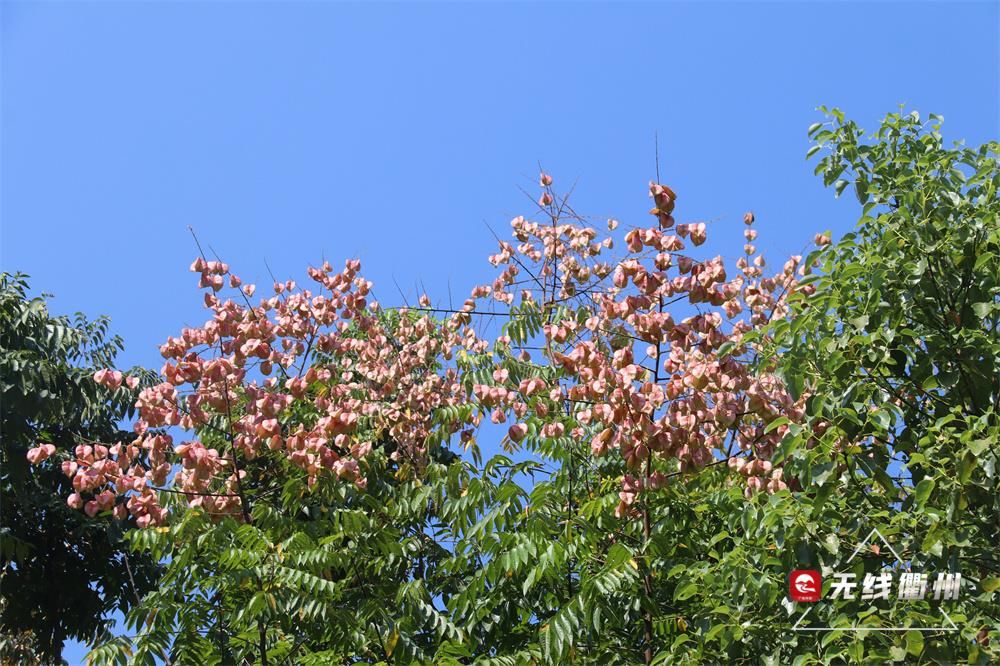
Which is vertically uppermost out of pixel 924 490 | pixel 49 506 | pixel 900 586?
pixel 49 506

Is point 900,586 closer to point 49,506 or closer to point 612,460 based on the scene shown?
point 612,460

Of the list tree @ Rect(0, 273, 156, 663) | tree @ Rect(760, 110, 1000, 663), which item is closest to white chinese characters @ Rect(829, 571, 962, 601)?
tree @ Rect(760, 110, 1000, 663)

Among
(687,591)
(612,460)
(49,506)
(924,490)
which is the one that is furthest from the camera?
(49,506)

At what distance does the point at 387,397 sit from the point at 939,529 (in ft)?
13.5

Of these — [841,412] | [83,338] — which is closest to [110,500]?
[841,412]

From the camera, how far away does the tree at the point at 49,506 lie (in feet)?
34.0

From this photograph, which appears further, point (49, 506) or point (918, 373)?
point (49, 506)

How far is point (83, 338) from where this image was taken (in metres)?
11.5

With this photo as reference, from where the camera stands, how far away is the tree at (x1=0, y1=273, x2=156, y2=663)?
408 inches

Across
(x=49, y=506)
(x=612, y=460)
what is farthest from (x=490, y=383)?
(x=49, y=506)

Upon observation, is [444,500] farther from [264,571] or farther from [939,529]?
[939,529]

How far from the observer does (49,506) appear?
11.2m

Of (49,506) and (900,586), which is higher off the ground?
(49,506)

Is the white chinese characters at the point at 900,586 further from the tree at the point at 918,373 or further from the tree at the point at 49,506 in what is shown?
the tree at the point at 49,506
